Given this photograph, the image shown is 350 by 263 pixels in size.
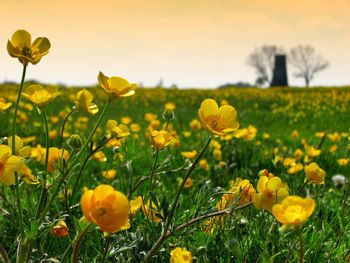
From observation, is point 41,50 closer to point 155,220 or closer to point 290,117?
point 155,220

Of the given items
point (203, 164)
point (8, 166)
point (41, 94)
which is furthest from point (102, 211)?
point (203, 164)

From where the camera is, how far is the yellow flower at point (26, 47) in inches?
61.1

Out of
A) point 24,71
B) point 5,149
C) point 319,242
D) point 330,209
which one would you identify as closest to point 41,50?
point 24,71

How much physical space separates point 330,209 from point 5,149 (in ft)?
6.58

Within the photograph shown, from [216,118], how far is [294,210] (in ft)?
1.43

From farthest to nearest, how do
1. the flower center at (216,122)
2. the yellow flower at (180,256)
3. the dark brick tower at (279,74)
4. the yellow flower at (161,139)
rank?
the dark brick tower at (279,74), the yellow flower at (161,139), the flower center at (216,122), the yellow flower at (180,256)

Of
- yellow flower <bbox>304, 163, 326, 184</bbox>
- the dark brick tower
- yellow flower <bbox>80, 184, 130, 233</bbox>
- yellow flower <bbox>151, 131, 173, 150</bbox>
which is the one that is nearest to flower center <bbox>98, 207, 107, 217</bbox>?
yellow flower <bbox>80, 184, 130, 233</bbox>

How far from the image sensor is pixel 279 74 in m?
51.0

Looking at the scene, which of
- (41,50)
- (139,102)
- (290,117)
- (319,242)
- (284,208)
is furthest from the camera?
(139,102)

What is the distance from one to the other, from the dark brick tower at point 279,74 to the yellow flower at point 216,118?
50.1 metres

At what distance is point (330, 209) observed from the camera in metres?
2.82

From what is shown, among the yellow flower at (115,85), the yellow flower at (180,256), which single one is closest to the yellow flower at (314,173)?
the yellow flower at (180,256)

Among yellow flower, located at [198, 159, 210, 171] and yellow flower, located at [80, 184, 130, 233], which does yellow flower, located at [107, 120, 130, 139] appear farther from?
yellow flower, located at [198, 159, 210, 171]

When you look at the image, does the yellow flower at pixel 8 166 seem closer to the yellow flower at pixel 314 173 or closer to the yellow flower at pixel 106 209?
the yellow flower at pixel 106 209
